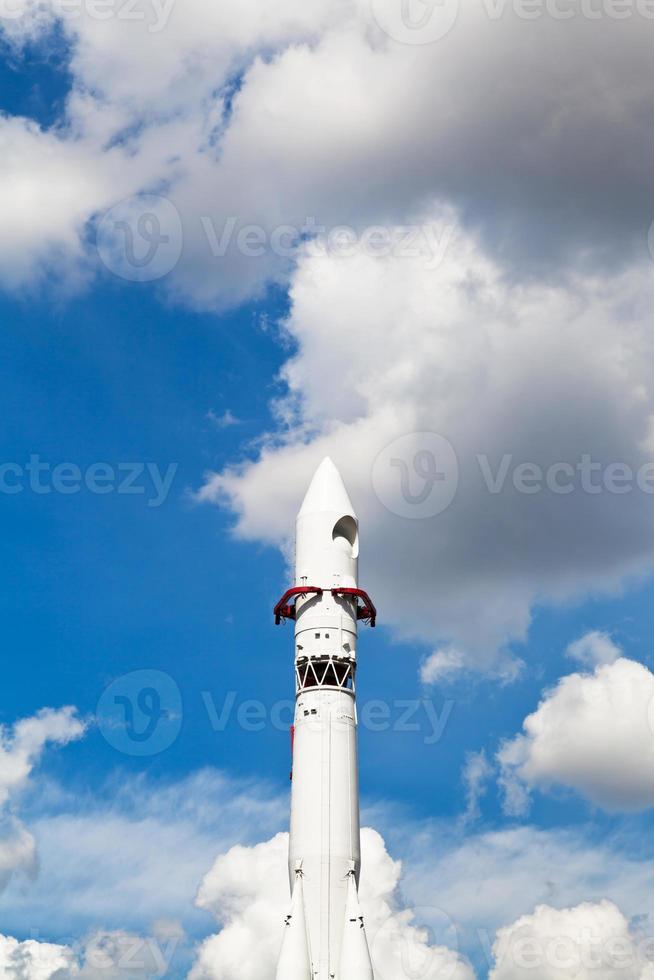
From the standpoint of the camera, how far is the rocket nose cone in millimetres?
88188

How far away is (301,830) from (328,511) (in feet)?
70.4

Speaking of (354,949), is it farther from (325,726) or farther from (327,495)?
(327,495)

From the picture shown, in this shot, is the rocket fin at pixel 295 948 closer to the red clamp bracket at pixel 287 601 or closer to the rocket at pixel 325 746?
the rocket at pixel 325 746

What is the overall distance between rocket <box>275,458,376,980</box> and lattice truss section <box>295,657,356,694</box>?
65mm

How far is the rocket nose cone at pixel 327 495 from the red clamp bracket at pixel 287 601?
18.8 ft

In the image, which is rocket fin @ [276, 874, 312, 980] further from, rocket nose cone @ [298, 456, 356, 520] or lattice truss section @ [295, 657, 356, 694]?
rocket nose cone @ [298, 456, 356, 520]

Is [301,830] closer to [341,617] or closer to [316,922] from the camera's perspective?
[316,922]

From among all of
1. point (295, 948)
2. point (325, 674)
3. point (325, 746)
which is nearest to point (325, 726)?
point (325, 746)

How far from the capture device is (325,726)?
266 ft

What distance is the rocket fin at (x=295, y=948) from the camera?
7350 cm

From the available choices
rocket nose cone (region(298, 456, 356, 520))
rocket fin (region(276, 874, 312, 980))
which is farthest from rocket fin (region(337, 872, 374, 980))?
rocket nose cone (region(298, 456, 356, 520))

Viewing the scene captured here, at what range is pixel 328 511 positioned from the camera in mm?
87750

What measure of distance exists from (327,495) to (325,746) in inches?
702

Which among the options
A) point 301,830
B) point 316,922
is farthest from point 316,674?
point 316,922
